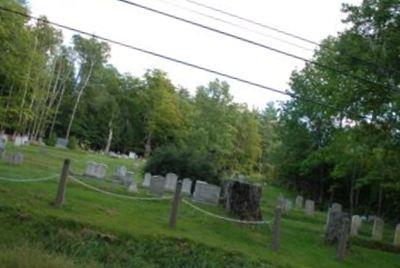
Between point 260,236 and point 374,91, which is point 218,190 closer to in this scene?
point 260,236

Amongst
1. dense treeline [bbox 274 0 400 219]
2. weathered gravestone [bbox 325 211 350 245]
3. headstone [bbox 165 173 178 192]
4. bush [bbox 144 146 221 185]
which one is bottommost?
weathered gravestone [bbox 325 211 350 245]

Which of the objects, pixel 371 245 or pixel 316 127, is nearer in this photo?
pixel 371 245

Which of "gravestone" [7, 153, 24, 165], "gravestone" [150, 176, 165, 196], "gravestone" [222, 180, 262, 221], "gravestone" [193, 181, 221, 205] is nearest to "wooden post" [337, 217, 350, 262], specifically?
"gravestone" [222, 180, 262, 221]

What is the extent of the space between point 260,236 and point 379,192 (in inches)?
907

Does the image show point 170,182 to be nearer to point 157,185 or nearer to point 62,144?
point 157,185

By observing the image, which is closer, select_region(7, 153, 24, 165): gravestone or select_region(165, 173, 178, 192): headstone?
select_region(7, 153, 24, 165): gravestone

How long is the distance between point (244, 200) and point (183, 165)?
986 centimetres

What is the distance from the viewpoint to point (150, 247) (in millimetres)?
14023

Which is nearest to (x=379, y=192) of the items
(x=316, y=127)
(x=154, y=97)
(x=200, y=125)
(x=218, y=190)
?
(x=316, y=127)

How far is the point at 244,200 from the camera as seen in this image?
766 inches

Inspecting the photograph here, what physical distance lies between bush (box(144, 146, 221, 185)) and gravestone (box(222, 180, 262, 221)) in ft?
28.5

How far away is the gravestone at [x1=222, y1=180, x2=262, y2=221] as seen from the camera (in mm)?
19281

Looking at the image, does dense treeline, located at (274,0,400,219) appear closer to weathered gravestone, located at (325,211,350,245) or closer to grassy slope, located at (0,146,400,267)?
weathered gravestone, located at (325,211,350,245)

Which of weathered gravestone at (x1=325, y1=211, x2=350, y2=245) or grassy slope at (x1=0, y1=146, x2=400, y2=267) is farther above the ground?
weathered gravestone at (x1=325, y1=211, x2=350, y2=245)
